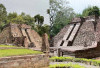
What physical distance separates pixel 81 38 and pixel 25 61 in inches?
638

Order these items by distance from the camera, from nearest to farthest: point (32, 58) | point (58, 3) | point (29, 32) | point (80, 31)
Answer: point (32, 58)
point (80, 31)
point (29, 32)
point (58, 3)

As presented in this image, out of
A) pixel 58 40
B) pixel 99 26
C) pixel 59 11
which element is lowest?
pixel 58 40

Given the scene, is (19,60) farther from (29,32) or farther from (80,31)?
(29,32)

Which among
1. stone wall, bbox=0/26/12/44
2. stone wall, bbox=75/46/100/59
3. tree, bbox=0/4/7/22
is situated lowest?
stone wall, bbox=75/46/100/59

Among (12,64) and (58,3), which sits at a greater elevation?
(58,3)

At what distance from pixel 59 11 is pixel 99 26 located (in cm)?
1600

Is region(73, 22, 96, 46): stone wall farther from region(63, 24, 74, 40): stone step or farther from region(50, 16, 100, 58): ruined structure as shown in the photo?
region(63, 24, 74, 40): stone step

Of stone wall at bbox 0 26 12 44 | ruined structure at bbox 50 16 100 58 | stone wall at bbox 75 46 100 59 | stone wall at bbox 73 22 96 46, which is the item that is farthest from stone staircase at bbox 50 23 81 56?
stone wall at bbox 0 26 12 44

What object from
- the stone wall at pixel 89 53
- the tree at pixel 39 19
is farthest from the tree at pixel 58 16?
the stone wall at pixel 89 53

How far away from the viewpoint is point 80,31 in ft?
80.0

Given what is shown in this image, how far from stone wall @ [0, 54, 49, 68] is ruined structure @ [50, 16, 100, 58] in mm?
7633

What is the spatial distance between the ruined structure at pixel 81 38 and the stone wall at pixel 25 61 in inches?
301

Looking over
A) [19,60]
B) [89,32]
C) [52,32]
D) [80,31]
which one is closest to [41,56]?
[19,60]

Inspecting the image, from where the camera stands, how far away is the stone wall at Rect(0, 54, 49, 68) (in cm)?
728
